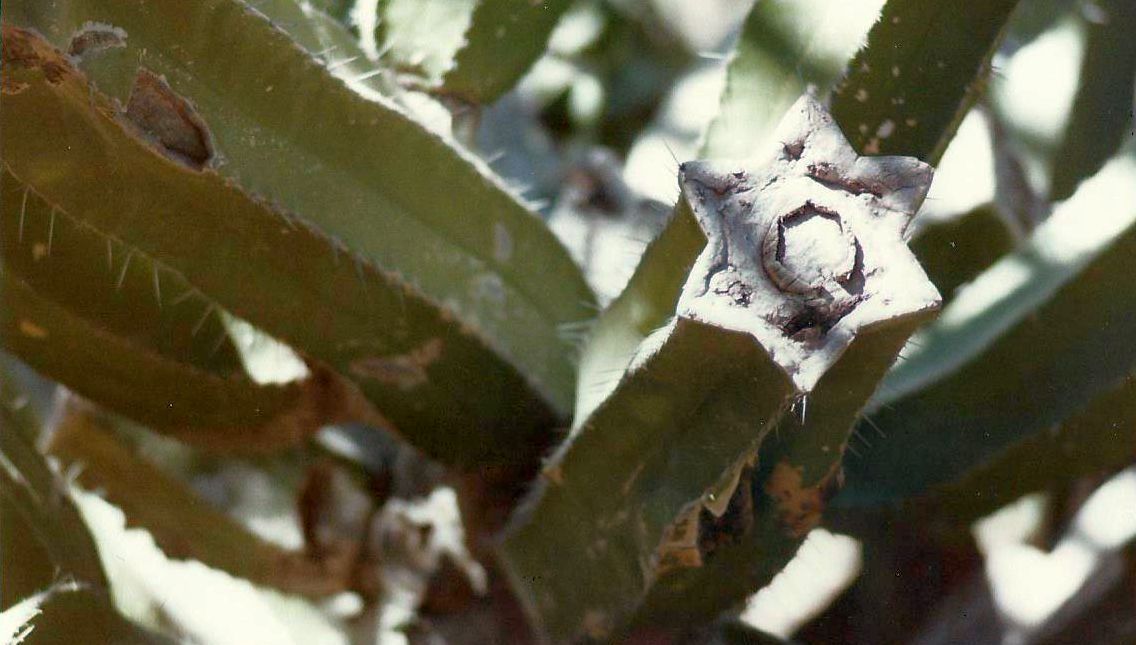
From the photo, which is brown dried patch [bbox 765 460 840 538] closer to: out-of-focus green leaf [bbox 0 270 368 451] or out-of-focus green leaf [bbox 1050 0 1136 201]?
out-of-focus green leaf [bbox 0 270 368 451]

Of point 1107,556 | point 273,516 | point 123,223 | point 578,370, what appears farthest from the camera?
point 273,516

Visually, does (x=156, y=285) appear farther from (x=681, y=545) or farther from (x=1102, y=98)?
(x=1102, y=98)

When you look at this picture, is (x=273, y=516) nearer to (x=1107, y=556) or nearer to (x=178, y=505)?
(x=178, y=505)

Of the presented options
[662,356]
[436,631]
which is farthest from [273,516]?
[662,356]

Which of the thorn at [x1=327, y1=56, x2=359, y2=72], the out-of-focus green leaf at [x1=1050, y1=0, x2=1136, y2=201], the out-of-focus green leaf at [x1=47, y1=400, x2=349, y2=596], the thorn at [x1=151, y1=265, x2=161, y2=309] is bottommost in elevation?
the out-of-focus green leaf at [x1=47, y1=400, x2=349, y2=596]

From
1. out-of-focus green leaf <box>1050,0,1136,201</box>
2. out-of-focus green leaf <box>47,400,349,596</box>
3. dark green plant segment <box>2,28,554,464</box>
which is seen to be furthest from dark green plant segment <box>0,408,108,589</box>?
out-of-focus green leaf <box>1050,0,1136,201</box>

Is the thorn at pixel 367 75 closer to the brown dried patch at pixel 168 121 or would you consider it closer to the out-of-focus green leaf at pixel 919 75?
the brown dried patch at pixel 168 121

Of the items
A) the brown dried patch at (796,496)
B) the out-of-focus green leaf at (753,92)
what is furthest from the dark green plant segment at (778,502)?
the out-of-focus green leaf at (753,92)
